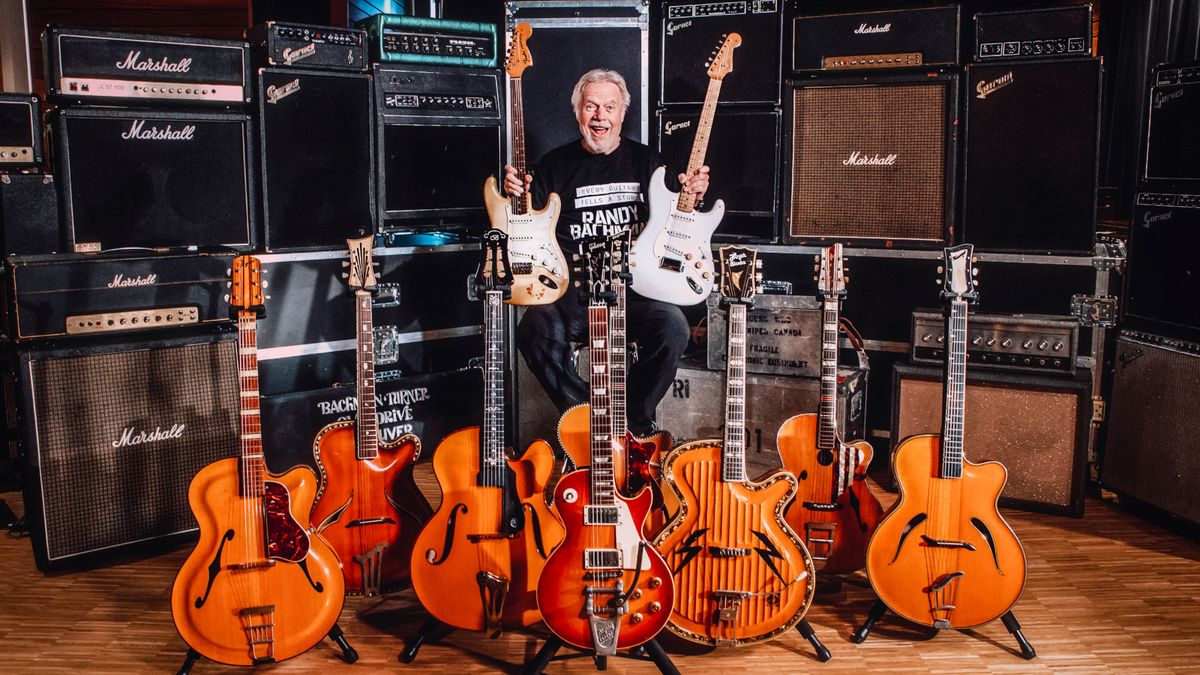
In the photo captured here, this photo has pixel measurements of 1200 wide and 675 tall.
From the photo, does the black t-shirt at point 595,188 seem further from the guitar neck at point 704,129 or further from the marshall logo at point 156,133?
the marshall logo at point 156,133

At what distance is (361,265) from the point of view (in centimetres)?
302

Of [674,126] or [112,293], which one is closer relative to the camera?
[112,293]

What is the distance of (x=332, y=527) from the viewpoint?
2898 mm

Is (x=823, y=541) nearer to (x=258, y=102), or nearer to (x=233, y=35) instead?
A: (x=258, y=102)

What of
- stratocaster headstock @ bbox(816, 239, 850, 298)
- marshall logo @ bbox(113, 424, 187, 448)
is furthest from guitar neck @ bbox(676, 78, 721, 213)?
marshall logo @ bbox(113, 424, 187, 448)

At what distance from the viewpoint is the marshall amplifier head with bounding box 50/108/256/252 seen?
3.25 metres

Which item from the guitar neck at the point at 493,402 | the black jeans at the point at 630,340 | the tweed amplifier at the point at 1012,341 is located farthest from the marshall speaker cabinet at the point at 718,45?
the guitar neck at the point at 493,402

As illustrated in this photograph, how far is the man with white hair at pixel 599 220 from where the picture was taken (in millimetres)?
3807

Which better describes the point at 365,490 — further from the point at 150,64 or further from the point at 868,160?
the point at 868,160

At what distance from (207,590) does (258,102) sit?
6.21 ft

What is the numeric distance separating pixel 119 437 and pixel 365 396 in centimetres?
88

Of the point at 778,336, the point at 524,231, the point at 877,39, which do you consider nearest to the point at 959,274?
the point at 778,336

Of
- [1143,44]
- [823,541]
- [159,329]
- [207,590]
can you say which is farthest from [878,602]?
[1143,44]

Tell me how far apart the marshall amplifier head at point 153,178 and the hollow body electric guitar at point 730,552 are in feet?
6.56
